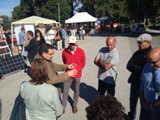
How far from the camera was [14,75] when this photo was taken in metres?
8.59

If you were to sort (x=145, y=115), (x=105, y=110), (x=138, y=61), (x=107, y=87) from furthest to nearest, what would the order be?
(x=107, y=87) → (x=138, y=61) → (x=145, y=115) → (x=105, y=110)

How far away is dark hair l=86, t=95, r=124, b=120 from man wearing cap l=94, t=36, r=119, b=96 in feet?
7.49

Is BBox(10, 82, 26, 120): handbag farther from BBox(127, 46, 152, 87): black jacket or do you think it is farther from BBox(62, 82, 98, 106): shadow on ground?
BBox(62, 82, 98, 106): shadow on ground

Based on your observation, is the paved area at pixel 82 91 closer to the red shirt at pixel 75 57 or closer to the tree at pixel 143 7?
the red shirt at pixel 75 57

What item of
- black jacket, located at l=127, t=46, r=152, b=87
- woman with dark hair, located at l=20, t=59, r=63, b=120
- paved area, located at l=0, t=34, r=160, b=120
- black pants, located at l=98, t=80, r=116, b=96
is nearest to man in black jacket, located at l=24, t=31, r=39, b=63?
paved area, located at l=0, t=34, r=160, b=120

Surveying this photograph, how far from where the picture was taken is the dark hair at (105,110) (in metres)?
1.82

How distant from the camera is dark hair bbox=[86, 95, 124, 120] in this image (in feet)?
5.98

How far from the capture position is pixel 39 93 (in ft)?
8.86

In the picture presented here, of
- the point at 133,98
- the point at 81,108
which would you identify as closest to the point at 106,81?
the point at 133,98

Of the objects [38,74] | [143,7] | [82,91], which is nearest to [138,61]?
[38,74]

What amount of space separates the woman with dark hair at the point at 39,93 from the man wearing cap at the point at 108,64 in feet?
5.51

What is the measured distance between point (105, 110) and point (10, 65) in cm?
757

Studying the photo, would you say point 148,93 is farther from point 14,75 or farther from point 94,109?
point 14,75

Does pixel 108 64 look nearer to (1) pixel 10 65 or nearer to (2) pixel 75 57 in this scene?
(2) pixel 75 57
